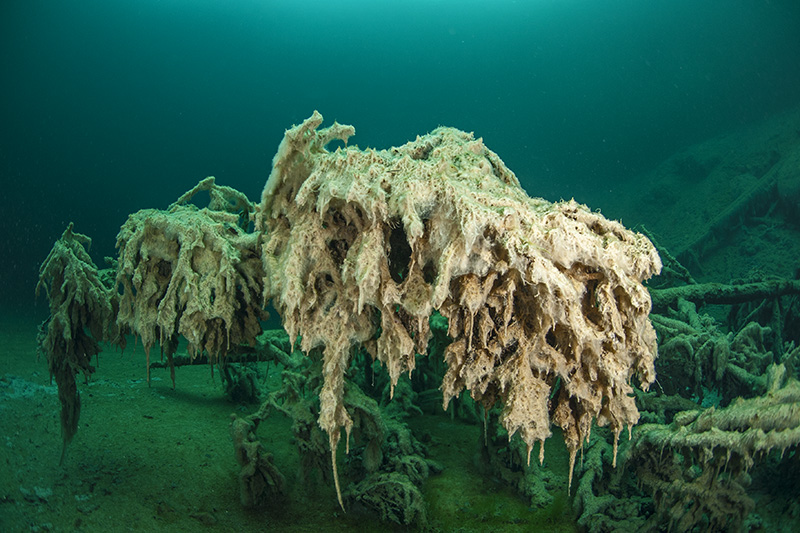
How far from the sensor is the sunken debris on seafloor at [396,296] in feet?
9.48

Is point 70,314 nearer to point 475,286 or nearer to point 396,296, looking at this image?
point 396,296

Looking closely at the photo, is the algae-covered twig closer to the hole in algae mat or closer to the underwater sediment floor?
the underwater sediment floor

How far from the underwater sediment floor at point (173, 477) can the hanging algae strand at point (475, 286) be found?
175 centimetres

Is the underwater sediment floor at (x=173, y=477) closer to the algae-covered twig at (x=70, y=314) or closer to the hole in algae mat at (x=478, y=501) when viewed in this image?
the hole in algae mat at (x=478, y=501)

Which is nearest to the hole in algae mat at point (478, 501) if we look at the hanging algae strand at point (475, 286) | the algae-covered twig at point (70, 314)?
the hanging algae strand at point (475, 286)

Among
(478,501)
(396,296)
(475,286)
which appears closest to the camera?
(475,286)

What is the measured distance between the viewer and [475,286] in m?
2.96

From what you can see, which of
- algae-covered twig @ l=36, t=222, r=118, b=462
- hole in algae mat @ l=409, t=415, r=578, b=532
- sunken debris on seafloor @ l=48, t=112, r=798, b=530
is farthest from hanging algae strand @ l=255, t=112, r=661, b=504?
algae-covered twig @ l=36, t=222, r=118, b=462

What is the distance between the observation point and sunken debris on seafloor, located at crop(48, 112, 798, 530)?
2.89 m

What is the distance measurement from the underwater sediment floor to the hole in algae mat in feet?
0.04

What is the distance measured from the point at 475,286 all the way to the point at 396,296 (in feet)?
1.90

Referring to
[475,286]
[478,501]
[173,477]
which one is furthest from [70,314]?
[478,501]

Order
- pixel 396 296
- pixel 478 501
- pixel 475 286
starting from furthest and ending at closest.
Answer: pixel 478 501 < pixel 396 296 < pixel 475 286

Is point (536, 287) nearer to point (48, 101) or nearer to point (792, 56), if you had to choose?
point (792, 56)
